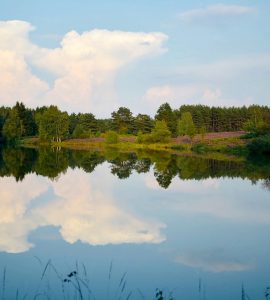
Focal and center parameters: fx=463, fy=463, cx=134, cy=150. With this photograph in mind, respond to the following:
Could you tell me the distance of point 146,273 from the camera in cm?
807

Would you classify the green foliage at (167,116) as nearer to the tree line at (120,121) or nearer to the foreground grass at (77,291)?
the tree line at (120,121)

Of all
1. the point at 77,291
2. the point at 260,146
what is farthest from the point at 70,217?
the point at 260,146

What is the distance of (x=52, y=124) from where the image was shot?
222ft

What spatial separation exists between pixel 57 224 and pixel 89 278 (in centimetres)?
447

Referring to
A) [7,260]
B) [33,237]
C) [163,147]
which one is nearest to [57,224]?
[33,237]

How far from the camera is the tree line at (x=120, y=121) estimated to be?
223ft

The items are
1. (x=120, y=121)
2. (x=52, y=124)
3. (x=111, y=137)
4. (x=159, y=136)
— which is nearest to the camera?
(x=159, y=136)

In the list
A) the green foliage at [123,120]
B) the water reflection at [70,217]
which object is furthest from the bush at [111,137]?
the water reflection at [70,217]

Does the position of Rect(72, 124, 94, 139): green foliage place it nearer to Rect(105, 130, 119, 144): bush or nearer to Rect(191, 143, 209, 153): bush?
Rect(105, 130, 119, 144): bush

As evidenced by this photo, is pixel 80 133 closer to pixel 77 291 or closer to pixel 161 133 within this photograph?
pixel 161 133

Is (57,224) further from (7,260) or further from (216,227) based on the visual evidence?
(216,227)

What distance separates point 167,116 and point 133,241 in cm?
6376

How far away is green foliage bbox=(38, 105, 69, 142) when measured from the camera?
67.8 m

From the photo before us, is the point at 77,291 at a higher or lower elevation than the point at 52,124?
lower
